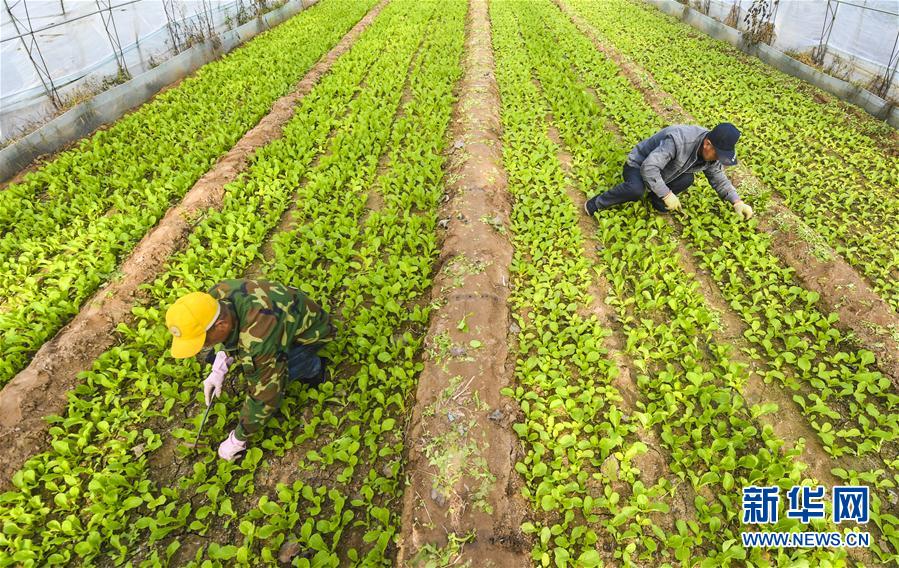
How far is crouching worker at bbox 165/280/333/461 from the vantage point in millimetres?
2916

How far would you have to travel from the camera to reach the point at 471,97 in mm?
9570

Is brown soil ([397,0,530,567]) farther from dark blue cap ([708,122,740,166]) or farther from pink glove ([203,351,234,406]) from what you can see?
dark blue cap ([708,122,740,166])

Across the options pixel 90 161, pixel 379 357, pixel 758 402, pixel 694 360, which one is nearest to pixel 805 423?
pixel 758 402

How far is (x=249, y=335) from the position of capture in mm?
3213

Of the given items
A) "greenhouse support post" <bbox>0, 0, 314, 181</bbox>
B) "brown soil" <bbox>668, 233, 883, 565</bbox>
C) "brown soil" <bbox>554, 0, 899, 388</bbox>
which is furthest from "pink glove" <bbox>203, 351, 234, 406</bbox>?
"greenhouse support post" <bbox>0, 0, 314, 181</bbox>

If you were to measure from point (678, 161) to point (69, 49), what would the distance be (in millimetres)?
12856

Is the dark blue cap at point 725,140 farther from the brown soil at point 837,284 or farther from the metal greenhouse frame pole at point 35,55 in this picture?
the metal greenhouse frame pole at point 35,55

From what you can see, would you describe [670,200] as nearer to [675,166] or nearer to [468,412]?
[675,166]

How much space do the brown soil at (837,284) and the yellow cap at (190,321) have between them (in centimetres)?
575

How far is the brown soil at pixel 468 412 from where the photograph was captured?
3061 mm

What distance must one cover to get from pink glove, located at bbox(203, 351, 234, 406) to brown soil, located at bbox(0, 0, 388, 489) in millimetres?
1473

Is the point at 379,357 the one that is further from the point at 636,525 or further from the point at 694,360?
the point at 694,360

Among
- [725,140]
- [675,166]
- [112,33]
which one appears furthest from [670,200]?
[112,33]

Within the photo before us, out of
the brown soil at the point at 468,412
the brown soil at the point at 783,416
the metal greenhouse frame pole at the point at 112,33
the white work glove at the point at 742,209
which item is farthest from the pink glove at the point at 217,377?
the metal greenhouse frame pole at the point at 112,33
